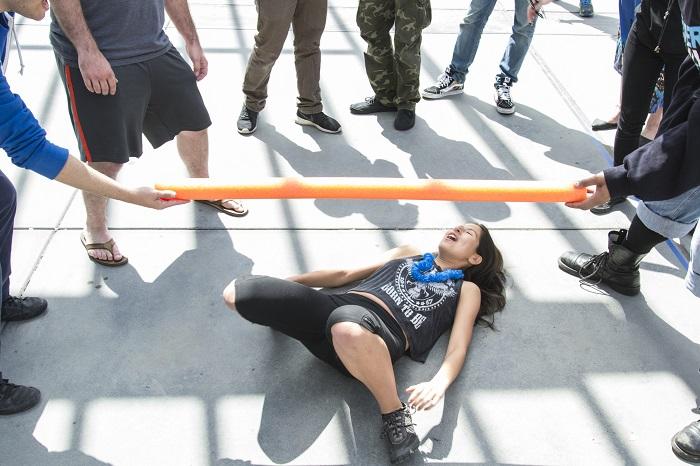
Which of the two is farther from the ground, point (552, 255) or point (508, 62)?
point (508, 62)

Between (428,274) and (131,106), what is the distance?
1525 mm

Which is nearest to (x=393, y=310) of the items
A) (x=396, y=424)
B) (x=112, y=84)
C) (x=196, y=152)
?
(x=396, y=424)

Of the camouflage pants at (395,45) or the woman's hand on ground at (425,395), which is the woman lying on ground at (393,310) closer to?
the woman's hand on ground at (425,395)

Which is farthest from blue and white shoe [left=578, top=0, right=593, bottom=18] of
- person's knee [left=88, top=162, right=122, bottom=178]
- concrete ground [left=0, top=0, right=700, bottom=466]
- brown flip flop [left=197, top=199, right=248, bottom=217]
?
person's knee [left=88, top=162, right=122, bottom=178]

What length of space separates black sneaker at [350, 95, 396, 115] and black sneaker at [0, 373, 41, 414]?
2771mm

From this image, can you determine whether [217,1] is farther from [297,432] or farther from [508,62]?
[297,432]

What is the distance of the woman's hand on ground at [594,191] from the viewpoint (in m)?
2.78

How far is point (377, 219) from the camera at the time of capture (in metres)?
3.76

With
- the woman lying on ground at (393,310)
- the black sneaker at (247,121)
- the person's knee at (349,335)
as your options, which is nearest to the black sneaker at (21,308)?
the woman lying on ground at (393,310)

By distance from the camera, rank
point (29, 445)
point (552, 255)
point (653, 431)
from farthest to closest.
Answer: point (552, 255), point (653, 431), point (29, 445)

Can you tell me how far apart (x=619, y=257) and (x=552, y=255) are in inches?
14.8

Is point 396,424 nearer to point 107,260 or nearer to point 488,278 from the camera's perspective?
point 488,278

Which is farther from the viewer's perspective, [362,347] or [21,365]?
[21,365]

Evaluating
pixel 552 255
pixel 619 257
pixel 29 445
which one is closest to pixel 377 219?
pixel 552 255
